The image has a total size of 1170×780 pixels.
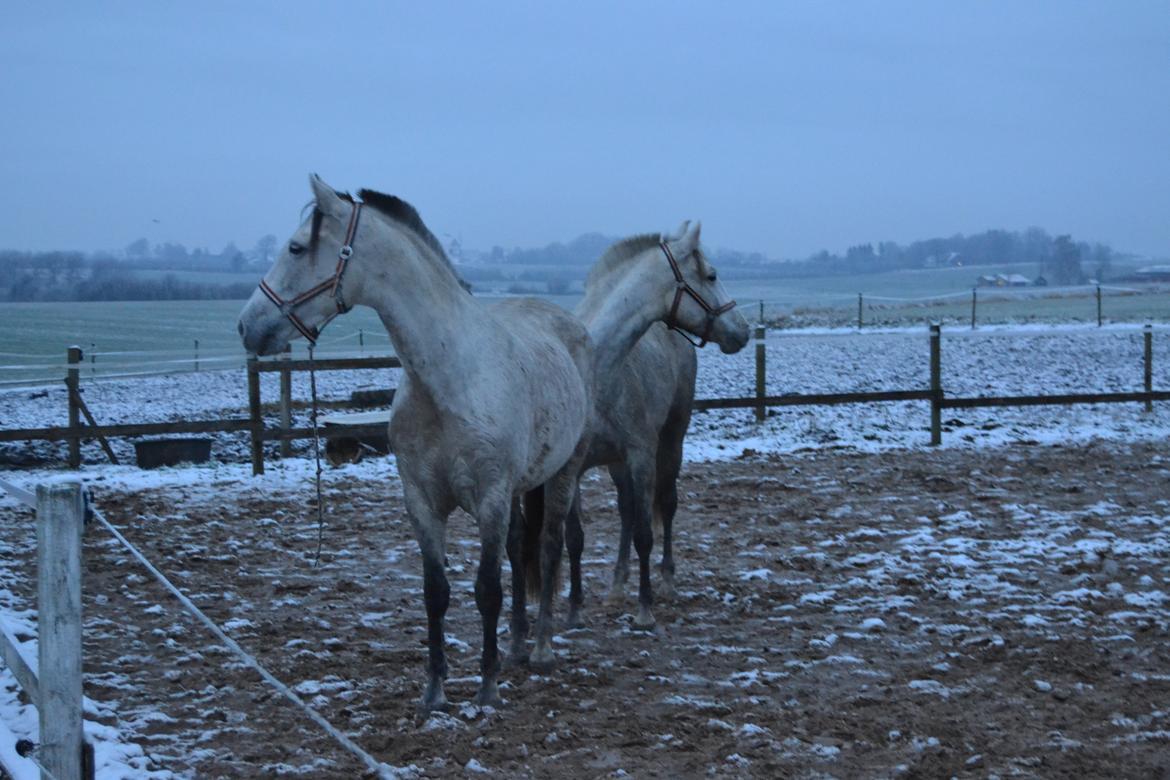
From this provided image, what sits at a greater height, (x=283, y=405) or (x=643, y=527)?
(x=283, y=405)

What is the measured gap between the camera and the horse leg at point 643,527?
589 cm

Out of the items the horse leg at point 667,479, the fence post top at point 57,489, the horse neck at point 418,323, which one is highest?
the horse neck at point 418,323

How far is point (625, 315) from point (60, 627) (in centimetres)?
346

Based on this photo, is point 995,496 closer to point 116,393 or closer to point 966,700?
point 966,700


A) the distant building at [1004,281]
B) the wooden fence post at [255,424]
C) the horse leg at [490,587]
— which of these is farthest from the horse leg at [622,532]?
the distant building at [1004,281]

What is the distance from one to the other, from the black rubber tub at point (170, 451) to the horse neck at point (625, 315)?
6851 millimetres

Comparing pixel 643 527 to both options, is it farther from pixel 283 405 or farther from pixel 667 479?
pixel 283 405

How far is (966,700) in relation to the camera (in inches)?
178

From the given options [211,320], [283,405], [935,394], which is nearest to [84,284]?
[211,320]

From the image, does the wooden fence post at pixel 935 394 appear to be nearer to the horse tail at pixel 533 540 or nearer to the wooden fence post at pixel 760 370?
the wooden fence post at pixel 760 370

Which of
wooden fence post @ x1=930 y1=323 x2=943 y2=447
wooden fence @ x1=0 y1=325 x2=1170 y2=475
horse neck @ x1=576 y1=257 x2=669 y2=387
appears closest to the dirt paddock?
wooden fence @ x1=0 y1=325 x2=1170 y2=475

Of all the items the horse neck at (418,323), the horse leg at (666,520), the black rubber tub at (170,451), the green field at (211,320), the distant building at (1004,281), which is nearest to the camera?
the horse neck at (418,323)

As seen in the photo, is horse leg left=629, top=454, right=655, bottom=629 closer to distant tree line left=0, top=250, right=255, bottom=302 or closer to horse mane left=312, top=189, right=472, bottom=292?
horse mane left=312, top=189, right=472, bottom=292

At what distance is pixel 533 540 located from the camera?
5508mm
